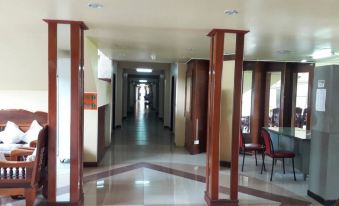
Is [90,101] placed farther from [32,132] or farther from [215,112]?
[215,112]

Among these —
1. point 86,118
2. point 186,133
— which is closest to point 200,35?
point 86,118

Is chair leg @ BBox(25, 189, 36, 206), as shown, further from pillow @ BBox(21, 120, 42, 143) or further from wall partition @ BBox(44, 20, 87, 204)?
pillow @ BBox(21, 120, 42, 143)

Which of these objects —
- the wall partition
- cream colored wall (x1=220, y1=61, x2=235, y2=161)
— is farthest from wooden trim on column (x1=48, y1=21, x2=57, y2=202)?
cream colored wall (x1=220, y1=61, x2=235, y2=161)

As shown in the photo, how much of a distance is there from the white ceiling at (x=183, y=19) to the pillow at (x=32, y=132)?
1887 millimetres

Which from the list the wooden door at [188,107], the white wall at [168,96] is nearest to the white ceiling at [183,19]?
the wooden door at [188,107]

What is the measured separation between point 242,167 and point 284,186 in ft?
3.88

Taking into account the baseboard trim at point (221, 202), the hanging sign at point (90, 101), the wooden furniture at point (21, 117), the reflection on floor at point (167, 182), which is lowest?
the reflection on floor at point (167, 182)

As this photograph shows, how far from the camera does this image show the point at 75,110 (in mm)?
3729

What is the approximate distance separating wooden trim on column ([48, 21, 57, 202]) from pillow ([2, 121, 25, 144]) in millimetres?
2084

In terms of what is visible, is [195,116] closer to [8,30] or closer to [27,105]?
[27,105]

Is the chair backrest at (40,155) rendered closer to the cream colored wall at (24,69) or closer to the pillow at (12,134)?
the cream colored wall at (24,69)

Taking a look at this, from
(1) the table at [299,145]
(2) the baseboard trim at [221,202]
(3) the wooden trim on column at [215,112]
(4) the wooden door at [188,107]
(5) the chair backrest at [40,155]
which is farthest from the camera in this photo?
(4) the wooden door at [188,107]

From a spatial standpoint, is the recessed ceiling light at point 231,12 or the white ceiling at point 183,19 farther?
the recessed ceiling light at point 231,12

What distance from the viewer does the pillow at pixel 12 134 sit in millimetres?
5320
